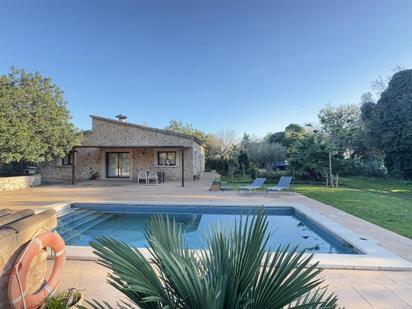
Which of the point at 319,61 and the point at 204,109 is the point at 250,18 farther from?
the point at 204,109

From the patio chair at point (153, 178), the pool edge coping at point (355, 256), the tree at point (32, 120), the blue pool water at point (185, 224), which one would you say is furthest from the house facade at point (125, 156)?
the pool edge coping at point (355, 256)

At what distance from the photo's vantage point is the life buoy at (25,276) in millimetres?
2387

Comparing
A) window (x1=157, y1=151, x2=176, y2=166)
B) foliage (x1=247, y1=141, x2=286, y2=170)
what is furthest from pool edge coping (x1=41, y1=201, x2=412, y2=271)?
foliage (x1=247, y1=141, x2=286, y2=170)

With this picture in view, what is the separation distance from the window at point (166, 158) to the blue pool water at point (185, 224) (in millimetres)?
10090

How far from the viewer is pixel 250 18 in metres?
14.2

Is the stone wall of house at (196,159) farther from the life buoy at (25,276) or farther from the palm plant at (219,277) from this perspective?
the palm plant at (219,277)

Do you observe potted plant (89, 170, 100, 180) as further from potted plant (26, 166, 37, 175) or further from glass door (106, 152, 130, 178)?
potted plant (26, 166, 37, 175)

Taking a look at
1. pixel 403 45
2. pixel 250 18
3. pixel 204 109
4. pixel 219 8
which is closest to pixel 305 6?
pixel 250 18

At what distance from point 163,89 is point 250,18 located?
12.7 m

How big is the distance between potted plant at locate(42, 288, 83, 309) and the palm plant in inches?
75.9

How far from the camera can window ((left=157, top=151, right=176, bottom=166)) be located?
65.4 feet

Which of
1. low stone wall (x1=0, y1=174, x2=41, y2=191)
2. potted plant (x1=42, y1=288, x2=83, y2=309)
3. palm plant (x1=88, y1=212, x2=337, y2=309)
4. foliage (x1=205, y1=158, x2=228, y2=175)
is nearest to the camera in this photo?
palm plant (x1=88, y1=212, x2=337, y2=309)

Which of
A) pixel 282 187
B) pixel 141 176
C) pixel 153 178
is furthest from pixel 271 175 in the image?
pixel 141 176

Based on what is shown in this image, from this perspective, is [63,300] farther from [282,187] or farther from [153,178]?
[153,178]
